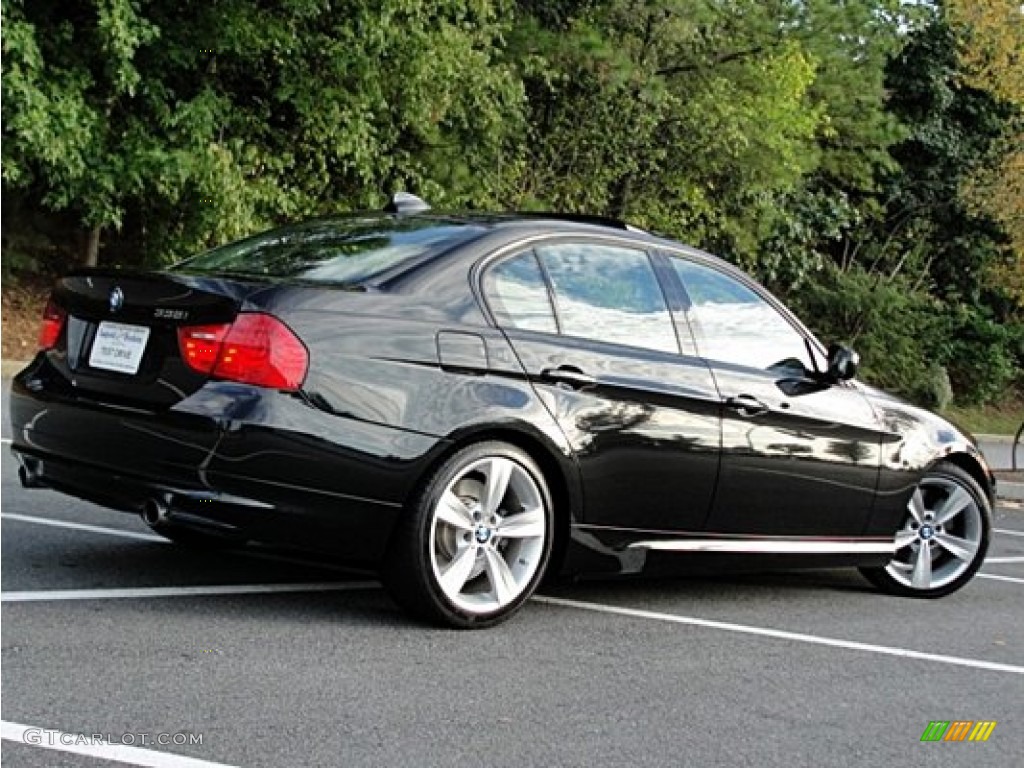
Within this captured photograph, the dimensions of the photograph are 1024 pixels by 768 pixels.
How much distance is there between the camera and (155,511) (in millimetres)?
4684

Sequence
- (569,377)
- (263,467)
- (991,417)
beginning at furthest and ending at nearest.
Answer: (991,417) < (569,377) < (263,467)

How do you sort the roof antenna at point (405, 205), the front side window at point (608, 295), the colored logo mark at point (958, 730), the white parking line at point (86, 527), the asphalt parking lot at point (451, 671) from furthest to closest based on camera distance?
the white parking line at point (86, 527)
the roof antenna at point (405, 205)
the front side window at point (608, 295)
the colored logo mark at point (958, 730)
the asphalt parking lot at point (451, 671)

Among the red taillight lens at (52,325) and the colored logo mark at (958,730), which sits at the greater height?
the red taillight lens at (52,325)

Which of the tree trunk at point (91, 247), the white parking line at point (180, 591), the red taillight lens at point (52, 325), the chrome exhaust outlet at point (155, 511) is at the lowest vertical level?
the tree trunk at point (91, 247)

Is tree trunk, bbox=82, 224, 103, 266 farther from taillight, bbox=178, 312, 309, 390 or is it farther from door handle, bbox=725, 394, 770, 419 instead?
taillight, bbox=178, 312, 309, 390

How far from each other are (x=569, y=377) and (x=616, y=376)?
0.23 metres

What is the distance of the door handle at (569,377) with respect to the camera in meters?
5.13

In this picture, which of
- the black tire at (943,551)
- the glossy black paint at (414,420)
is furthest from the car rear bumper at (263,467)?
the black tire at (943,551)

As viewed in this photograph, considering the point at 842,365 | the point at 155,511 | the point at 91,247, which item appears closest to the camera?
the point at 155,511

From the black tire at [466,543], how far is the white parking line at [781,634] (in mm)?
680

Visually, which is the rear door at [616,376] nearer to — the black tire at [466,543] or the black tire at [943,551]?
the black tire at [466,543]

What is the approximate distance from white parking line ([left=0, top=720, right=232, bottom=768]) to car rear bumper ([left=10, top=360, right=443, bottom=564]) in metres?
1.22

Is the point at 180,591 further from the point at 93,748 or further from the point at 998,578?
the point at 998,578

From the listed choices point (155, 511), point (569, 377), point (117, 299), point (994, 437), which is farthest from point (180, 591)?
point (994, 437)
